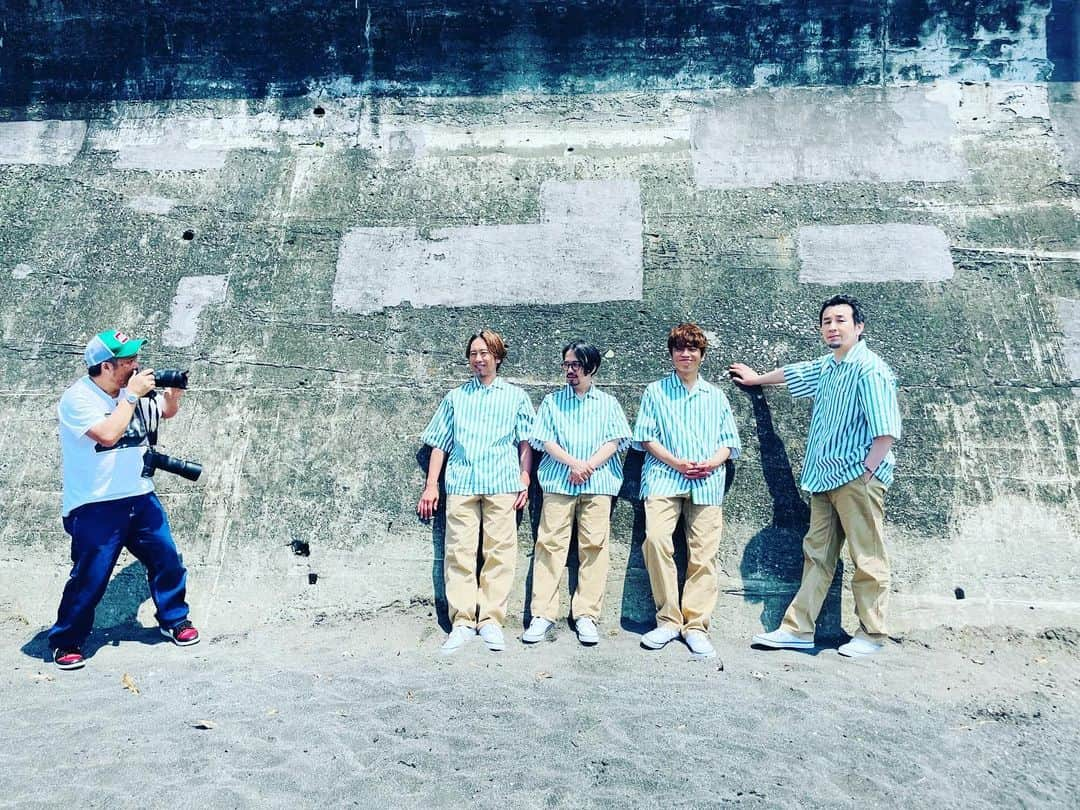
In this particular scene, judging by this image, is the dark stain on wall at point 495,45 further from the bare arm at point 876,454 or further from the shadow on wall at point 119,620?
the shadow on wall at point 119,620

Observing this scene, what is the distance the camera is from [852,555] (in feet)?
12.9

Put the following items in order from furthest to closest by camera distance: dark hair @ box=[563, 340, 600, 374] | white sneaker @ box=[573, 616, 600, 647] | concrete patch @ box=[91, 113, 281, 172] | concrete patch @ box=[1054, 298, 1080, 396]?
concrete patch @ box=[91, 113, 281, 172] → concrete patch @ box=[1054, 298, 1080, 396] → dark hair @ box=[563, 340, 600, 374] → white sneaker @ box=[573, 616, 600, 647]

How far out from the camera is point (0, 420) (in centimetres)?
488

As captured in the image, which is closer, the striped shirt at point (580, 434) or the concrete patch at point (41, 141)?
the striped shirt at point (580, 434)

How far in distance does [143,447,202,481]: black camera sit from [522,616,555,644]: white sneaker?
70.0 inches

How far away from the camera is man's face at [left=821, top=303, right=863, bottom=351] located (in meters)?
4.05

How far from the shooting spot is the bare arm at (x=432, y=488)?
14.3 ft

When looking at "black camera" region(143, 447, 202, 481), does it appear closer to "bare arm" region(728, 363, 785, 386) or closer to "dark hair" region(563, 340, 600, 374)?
"dark hair" region(563, 340, 600, 374)

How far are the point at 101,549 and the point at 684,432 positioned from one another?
2.82m

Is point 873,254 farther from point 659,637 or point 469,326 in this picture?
point 659,637

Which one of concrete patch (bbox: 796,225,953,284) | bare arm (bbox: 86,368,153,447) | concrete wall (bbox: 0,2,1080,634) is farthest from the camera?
concrete patch (bbox: 796,225,953,284)

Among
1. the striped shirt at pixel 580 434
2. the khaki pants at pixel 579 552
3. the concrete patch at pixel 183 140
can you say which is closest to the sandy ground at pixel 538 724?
the khaki pants at pixel 579 552

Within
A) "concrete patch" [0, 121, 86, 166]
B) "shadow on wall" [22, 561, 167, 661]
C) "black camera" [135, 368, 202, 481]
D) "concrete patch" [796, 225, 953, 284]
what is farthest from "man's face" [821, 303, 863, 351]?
"concrete patch" [0, 121, 86, 166]

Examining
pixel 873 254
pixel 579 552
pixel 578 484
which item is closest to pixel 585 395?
pixel 578 484
